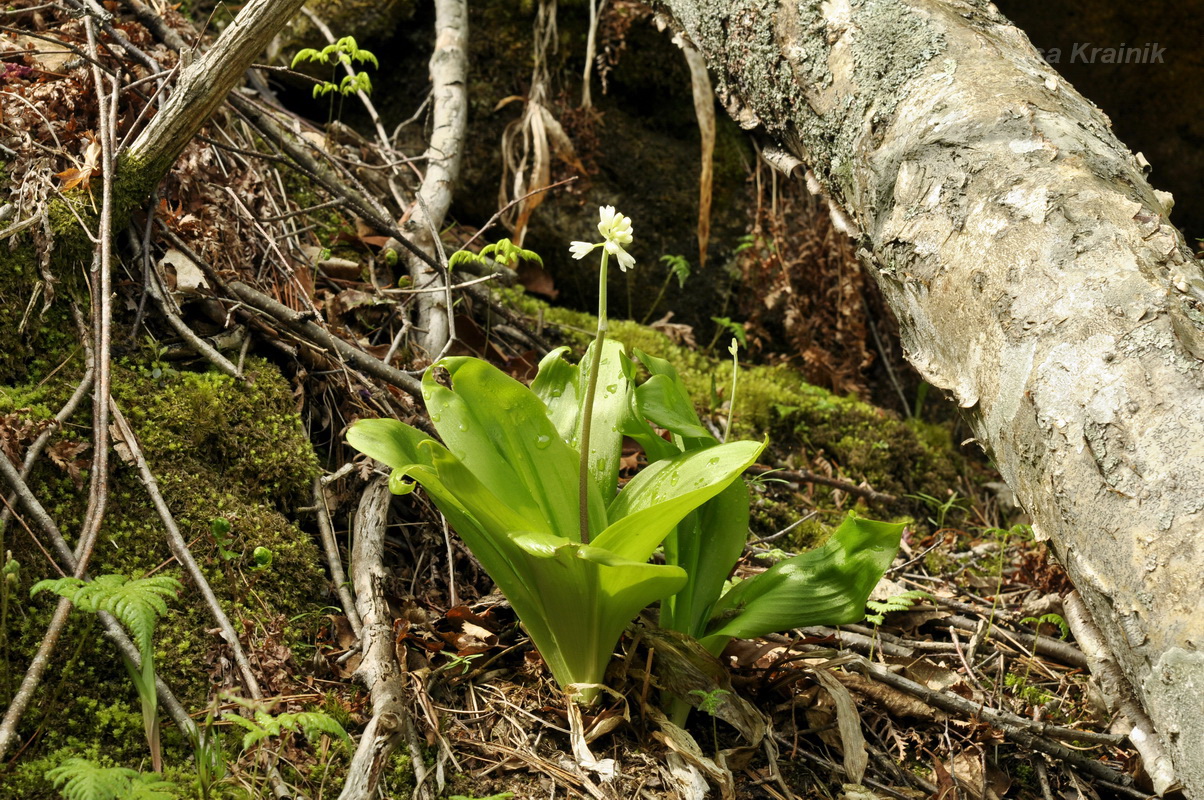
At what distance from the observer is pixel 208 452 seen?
2111 millimetres

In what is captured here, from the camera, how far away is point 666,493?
1.76 m

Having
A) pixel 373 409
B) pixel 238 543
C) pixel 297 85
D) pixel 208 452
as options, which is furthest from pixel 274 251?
pixel 297 85

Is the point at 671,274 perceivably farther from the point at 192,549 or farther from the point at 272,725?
the point at 272,725

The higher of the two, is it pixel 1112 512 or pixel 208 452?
pixel 1112 512

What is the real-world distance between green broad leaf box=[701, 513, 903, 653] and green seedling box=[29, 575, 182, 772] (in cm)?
107

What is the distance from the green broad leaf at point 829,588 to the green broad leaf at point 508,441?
0.40m

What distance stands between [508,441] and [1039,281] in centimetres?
111

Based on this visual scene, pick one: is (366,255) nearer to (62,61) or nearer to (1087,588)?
(62,61)

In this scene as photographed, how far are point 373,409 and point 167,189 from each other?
0.92m

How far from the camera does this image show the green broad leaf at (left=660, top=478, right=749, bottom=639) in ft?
6.31

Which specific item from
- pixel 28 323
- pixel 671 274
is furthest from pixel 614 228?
pixel 671 274

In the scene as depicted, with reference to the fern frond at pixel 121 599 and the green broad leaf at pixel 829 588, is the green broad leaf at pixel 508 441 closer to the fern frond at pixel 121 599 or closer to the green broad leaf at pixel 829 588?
the green broad leaf at pixel 829 588

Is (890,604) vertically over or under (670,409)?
under

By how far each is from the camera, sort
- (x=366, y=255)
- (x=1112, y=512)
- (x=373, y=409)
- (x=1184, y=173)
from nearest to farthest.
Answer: (x=1112, y=512) → (x=373, y=409) → (x=366, y=255) → (x=1184, y=173)
